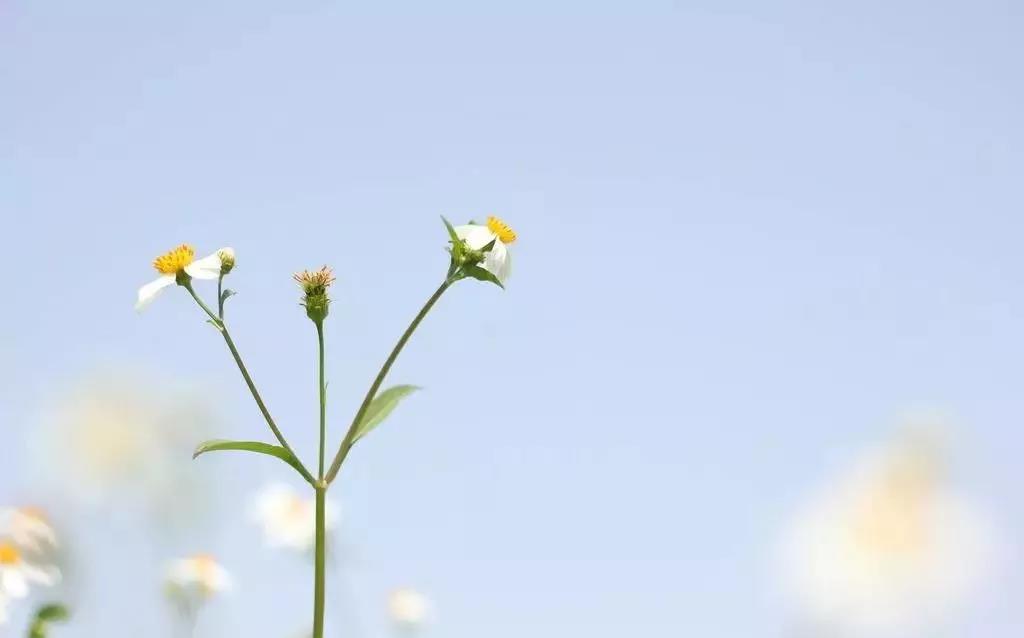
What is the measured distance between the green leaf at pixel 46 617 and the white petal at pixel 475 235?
67.5 inches

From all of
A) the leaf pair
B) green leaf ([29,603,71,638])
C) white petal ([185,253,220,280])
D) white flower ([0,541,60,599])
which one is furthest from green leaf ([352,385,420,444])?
white flower ([0,541,60,599])

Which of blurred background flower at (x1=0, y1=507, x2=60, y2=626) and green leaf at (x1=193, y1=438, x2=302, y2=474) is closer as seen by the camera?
green leaf at (x1=193, y1=438, x2=302, y2=474)

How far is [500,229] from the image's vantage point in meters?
2.21

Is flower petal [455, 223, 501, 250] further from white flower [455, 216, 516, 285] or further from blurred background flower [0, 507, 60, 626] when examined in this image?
blurred background flower [0, 507, 60, 626]

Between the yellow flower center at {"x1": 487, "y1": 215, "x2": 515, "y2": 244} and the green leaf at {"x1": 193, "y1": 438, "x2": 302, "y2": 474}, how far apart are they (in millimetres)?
611

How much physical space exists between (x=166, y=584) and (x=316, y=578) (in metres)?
3.21

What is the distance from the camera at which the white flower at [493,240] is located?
2.15 meters

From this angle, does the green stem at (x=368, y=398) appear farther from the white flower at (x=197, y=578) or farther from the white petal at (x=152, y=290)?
the white flower at (x=197, y=578)

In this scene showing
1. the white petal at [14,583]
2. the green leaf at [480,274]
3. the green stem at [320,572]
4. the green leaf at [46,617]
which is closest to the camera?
the green stem at [320,572]

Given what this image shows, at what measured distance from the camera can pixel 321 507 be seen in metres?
1.84

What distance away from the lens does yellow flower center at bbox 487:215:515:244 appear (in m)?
2.21

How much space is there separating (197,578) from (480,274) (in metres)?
3.15

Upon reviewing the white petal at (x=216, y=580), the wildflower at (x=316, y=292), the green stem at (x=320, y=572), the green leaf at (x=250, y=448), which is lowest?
the green stem at (x=320, y=572)

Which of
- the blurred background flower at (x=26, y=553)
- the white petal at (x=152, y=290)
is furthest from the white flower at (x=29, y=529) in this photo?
the white petal at (x=152, y=290)
